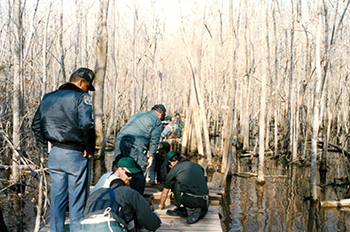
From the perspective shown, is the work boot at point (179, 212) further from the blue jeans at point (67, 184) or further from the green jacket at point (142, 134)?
the blue jeans at point (67, 184)

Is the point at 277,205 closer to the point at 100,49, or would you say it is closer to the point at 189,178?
the point at 189,178

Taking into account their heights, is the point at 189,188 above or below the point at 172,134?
below

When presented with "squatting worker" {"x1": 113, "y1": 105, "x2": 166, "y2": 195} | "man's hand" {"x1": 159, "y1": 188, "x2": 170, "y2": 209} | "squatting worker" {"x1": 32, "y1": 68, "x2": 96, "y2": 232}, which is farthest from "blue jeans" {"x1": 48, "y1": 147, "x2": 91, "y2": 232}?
"man's hand" {"x1": 159, "y1": 188, "x2": 170, "y2": 209}

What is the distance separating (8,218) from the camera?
245 inches

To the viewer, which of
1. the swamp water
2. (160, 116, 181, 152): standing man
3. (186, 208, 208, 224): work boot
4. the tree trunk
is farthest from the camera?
the tree trunk

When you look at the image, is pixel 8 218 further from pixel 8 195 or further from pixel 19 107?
pixel 19 107

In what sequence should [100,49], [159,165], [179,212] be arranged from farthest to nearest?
[100,49] → [159,165] → [179,212]

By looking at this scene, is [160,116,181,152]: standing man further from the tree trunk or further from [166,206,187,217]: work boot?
[166,206,187,217]: work boot

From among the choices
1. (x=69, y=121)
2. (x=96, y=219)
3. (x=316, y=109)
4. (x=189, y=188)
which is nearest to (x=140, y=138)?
(x=189, y=188)

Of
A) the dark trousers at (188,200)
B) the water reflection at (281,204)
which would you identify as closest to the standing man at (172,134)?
the water reflection at (281,204)

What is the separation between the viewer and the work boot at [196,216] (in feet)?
15.1

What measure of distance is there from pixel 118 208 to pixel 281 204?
6123 millimetres

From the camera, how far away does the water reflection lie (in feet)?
21.0

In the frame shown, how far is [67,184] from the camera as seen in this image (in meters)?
3.56
